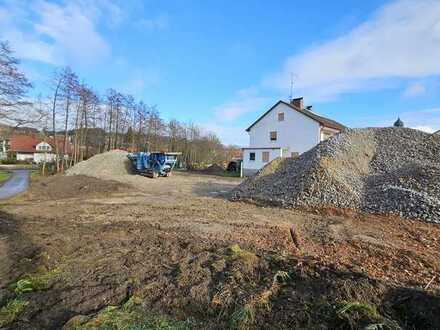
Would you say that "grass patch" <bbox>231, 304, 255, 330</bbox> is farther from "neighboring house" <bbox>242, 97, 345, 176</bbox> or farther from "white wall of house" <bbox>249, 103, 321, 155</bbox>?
"white wall of house" <bbox>249, 103, 321, 155</bbox>

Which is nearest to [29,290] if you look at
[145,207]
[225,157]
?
[145,207]

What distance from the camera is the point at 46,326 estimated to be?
3.39m

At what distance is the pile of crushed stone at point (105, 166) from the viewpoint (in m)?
23.8

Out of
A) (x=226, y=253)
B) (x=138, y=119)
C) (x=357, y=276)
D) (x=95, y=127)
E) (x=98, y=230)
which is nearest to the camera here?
(x=357, y=276)

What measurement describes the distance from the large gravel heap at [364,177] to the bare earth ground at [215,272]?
1124mm

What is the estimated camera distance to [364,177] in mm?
12727

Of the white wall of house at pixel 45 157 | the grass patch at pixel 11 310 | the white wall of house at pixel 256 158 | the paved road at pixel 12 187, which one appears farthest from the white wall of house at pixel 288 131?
the grass patch at pixel 11 310

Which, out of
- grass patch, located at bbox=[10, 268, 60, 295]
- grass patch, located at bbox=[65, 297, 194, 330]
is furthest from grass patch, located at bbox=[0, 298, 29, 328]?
grass patch, located at bbox=[65, 297, 194, 330]

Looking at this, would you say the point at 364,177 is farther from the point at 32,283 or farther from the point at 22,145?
the point at 22,145

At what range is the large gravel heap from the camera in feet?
33.6

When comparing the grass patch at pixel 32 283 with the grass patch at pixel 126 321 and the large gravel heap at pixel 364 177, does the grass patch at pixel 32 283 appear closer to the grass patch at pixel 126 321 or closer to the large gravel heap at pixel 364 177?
the grass patch at pixel 126 321

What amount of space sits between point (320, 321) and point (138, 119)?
37.5 metres

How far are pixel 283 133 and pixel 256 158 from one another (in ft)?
13.4

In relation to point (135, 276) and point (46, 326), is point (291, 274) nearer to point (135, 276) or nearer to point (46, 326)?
point (135, 276)
